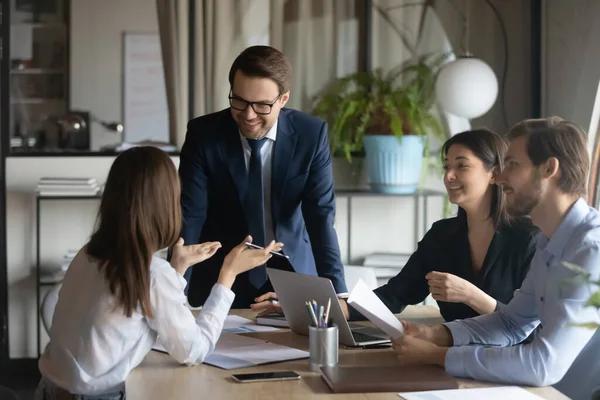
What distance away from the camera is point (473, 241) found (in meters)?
2.62

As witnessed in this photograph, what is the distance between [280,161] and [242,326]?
64 centimetres

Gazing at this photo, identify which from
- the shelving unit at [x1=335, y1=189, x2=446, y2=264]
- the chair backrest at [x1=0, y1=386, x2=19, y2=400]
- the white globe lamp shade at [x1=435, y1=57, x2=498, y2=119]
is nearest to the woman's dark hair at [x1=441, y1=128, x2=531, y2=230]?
the chair backrest at [x1=0, y1=386, x2=19, y2=400]

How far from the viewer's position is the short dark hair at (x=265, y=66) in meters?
2.62

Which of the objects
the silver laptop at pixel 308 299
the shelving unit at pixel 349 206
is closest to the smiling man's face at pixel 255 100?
the silver laptop at pixel 308 299

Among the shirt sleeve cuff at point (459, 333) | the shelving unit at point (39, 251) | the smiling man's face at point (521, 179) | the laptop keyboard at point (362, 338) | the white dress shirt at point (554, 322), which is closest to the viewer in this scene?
the white dress shirt at point (554, 322)

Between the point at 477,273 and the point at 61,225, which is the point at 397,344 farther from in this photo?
the point at 61,225

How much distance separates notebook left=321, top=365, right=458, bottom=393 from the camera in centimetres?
179

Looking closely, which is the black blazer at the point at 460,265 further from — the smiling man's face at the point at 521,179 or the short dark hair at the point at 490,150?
the smiling man's face at the point at 521,179

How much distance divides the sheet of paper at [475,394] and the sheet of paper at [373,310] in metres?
0.33

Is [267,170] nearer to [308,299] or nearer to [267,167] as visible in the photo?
[267,167]

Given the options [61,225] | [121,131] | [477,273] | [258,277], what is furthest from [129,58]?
[477,273]

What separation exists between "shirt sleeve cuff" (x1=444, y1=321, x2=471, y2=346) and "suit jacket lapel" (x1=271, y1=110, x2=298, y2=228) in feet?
3.03

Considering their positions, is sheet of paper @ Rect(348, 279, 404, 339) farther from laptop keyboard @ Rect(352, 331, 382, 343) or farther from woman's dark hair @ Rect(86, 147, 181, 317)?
woman's dark hair @ Rect(86, 147, 181, 317)

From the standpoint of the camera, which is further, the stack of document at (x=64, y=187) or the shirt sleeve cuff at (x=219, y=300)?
the stack of document at (x=64, y=187)
